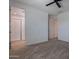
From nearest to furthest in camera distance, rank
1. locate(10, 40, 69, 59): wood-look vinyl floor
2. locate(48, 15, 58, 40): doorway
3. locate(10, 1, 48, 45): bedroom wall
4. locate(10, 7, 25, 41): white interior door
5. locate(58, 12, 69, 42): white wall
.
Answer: locate(10, 40, 69, 59): wood-look vinyl floor
locate(10, 7, 25, 41): white interior door
locate(10, 1, 48, 45): bedroom wall
locate(58, 12, 69, 42): white wall
locate(48, 15, 58, 40): doorway

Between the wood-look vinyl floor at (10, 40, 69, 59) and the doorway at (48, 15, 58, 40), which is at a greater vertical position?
the doorway at (48, 15, 58, 40)

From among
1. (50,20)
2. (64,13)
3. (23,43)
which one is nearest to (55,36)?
(50,20)

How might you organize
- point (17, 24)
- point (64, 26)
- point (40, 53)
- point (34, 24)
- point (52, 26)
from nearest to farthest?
1. point (40, 53)
2. point (17, 24)
3. point (34, 24)
4. point (64, 26)
5. point (52, 26)

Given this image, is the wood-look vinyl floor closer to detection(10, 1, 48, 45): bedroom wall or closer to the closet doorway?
the closet doorway

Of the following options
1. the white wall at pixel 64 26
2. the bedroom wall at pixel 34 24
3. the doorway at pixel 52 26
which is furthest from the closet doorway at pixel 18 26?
the doorway at pixel 52 26

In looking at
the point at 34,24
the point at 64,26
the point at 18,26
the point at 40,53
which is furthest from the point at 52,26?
the point at 40,53

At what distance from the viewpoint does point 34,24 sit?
451 cm

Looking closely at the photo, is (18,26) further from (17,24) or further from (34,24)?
(34,24)

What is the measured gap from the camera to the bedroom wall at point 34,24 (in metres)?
4.10

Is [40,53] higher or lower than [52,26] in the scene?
lower

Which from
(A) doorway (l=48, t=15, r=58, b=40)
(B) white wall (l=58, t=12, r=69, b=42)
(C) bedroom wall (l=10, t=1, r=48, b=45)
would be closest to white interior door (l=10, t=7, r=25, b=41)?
(C) bedroom wall (l=10, t=1, r=48, b=45)

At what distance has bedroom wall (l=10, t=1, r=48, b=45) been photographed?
4102 millimetres

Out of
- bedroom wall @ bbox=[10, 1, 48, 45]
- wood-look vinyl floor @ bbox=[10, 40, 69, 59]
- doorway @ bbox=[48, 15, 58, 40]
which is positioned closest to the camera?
wood-look vinyl floor @ bbox=[10, 40, 69, 59]
